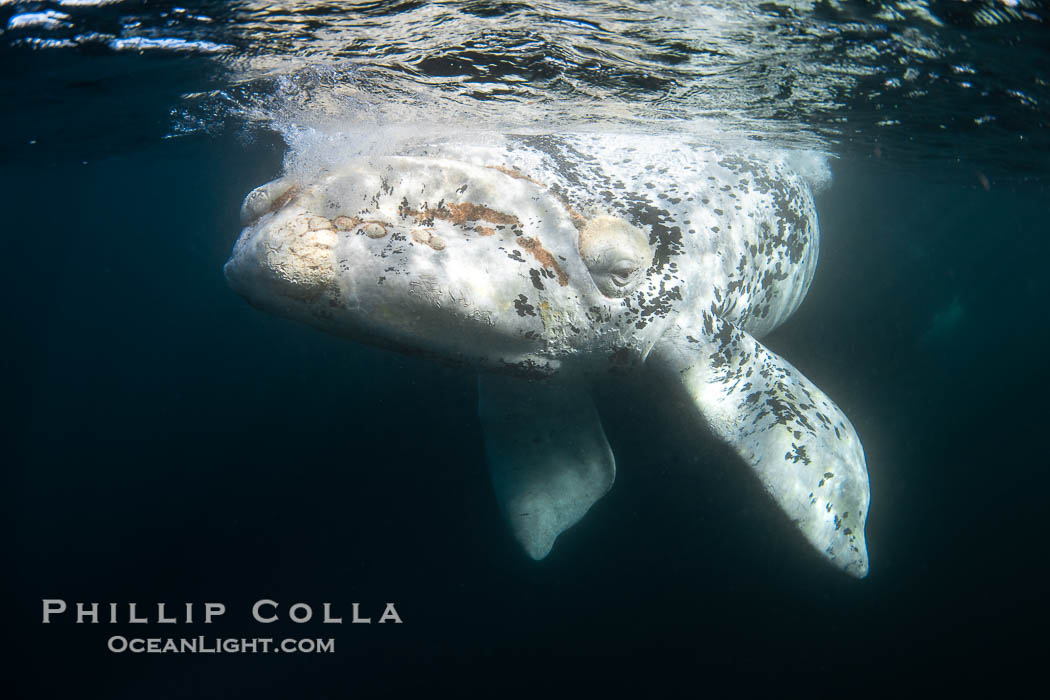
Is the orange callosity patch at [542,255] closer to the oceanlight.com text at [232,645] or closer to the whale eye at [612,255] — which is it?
the whale eye at [612,255]

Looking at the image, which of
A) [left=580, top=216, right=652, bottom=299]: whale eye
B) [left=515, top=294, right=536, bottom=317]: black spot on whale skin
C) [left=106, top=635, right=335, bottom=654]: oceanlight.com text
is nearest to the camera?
[left=515, top=294, right=536, bottom=317]: black spot on whale skin

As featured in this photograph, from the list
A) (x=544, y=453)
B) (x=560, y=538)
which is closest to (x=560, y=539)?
(x=560, y=538)

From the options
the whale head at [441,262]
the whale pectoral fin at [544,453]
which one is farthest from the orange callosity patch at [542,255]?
the whale pectoral fin at [544,453]

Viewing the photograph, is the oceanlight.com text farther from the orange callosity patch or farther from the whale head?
the orange callosity patch

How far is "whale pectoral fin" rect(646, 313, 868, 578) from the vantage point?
15.3ft

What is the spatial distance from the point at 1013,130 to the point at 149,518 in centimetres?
2161

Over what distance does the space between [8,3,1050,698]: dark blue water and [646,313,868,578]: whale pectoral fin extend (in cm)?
22

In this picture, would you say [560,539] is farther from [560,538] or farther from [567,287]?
[567,287]

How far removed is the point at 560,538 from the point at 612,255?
21.3 ft

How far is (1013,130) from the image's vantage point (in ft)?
36.2

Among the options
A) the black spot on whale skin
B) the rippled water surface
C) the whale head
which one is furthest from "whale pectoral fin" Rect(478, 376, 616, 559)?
the rippled water surface

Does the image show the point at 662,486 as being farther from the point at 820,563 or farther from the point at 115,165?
the point at 115,165

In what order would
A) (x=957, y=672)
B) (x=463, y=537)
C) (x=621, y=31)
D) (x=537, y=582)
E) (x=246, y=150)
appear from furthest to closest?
1. (x=246, y=150)
2. (x=463, y=537)
3. (x=537, y=582)
4. (x=957, y=672)
5. (x=621, y=31)

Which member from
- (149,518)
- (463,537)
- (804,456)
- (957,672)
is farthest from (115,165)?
(957,672)
